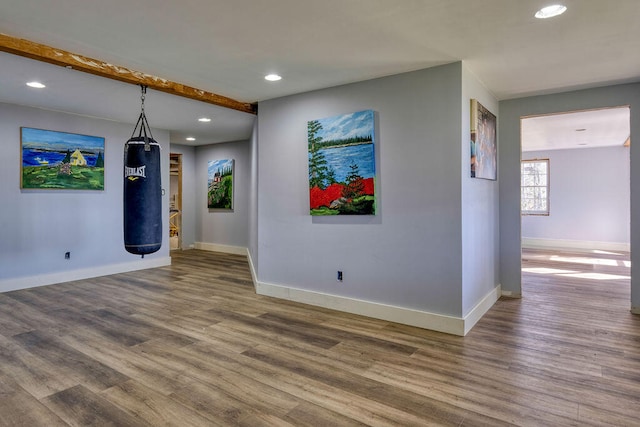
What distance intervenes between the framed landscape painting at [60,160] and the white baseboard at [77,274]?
126 centimetres

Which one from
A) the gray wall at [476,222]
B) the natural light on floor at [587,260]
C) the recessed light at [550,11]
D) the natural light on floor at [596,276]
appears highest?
the recessed light at [550,11]

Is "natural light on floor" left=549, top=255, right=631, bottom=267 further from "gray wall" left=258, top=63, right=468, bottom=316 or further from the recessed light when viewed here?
the recessed light

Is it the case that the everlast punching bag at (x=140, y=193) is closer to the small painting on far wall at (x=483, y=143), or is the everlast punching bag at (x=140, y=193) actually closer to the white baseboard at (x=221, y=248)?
the small painting on far wall at (x=483, y=143)

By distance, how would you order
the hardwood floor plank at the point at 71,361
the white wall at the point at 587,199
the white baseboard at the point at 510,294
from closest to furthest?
the hardwood floor plank at the point at 71,361
the white baseboard at the point at 510,294
the white wall at the point at 587,199

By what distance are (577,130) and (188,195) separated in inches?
324

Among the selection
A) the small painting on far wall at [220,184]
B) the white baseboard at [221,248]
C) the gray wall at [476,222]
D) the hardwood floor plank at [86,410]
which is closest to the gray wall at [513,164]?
the gray wall at [476,222]

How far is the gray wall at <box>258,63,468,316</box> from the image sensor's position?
345 cm

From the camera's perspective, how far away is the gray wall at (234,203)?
26.3 ft

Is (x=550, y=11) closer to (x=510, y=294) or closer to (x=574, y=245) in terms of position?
(x=510, y=294)

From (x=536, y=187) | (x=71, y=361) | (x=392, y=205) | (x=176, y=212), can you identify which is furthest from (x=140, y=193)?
(x=536, y=187)

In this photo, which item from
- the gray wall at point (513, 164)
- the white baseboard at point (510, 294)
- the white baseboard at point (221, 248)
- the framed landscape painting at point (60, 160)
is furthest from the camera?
the white baseboard at point (221, 248)

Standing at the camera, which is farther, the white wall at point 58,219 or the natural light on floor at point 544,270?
the natural light on floor at point 544,270

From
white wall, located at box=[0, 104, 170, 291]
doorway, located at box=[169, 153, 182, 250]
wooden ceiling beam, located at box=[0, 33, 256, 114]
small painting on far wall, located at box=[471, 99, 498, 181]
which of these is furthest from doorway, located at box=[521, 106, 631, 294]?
doorway, located at box=[169, 153, 182, 250]

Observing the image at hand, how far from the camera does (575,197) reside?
9.24 meters
